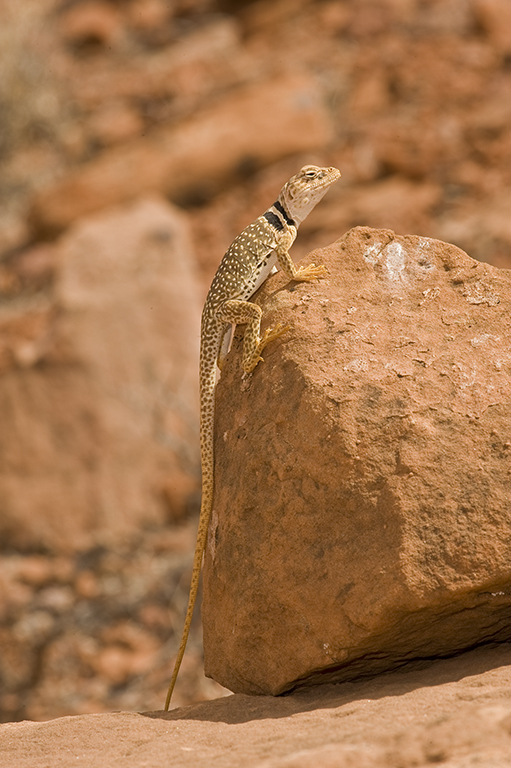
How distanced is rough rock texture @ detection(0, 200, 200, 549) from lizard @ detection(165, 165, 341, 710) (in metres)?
5.07

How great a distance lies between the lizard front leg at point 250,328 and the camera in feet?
14.3

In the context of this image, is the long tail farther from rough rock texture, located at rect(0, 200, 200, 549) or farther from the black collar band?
rough rock texture, located at rect(0, 200, 200, 549)

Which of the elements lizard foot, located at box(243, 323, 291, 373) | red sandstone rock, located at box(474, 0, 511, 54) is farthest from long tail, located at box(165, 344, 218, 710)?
red sandstone rock, located at box(474, 0, 511, 54)

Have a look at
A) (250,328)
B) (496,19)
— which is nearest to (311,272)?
(250,328)

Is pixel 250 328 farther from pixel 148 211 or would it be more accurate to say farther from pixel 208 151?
pixel 208 151

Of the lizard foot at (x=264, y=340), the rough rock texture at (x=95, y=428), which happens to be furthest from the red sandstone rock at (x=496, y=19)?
the lizard foot at (x=264, y=340)

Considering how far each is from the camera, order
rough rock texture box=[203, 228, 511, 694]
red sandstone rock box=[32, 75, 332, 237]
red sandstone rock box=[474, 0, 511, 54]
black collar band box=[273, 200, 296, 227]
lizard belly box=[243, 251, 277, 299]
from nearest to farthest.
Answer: rough rock texture box=[203, 228, 511, 694], lizard belly box=[243, 251, 277, 299], black collar band box=[273, 200, 296, 227], red sandstone rock box=[32, 75, 332, 237], red sandstone rock box=[474, 0, 511, 54]

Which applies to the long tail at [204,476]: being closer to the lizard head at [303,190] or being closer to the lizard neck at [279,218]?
the lizard neck at [279,218]

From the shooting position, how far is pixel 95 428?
10.1 metres

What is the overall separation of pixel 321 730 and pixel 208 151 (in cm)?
1171

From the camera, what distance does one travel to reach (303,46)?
16.8 metres

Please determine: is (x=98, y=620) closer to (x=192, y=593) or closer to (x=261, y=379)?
(x=192, y=593)

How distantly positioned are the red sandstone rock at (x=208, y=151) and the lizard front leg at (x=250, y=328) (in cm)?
976

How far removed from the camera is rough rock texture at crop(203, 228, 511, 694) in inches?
150
